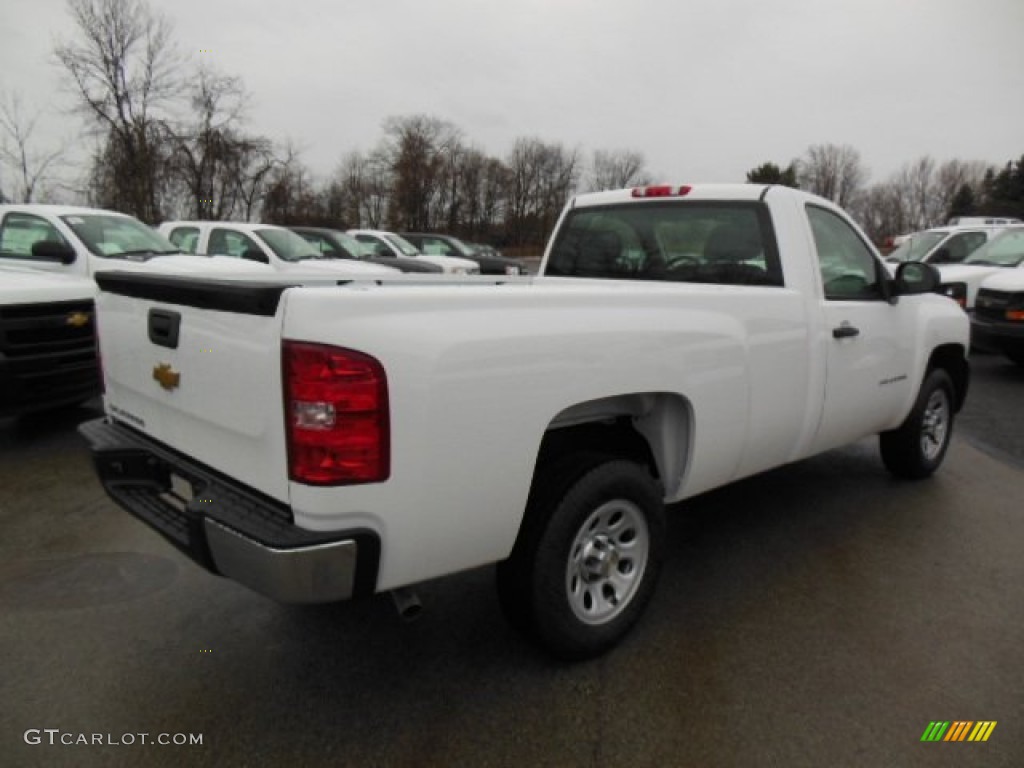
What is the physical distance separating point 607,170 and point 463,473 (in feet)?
274

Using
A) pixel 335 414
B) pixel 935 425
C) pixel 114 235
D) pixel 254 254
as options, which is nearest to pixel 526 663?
pixel 335 414

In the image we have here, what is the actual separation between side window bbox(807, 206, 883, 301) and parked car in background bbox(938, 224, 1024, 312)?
713 centimetres

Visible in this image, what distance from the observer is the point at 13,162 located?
29.2m

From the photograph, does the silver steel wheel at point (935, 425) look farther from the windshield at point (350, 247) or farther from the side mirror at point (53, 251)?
the windshield at point (350, 247)

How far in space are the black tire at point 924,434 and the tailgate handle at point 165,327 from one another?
4.35m

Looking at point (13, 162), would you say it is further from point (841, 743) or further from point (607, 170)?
point (607, 170)

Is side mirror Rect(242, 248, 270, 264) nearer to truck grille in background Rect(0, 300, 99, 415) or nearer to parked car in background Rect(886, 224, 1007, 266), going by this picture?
truck grille in background Rect(0, 300, 99, 415)

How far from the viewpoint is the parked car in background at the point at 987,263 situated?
1012 centimetres

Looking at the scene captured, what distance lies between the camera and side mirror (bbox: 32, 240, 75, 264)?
6523 millimetres

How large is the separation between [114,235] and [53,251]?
0.99 m

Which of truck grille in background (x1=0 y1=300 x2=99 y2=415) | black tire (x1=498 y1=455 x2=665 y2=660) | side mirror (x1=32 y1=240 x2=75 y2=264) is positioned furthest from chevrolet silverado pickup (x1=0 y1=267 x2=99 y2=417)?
black tire (x1=498 y1=455 x2=665 y2=660)

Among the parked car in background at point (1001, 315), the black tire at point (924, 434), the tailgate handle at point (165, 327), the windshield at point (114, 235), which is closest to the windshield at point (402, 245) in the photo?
the windshield at point (114, 235)

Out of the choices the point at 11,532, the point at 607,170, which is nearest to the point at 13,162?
the point at 11,532

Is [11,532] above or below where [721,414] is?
below
